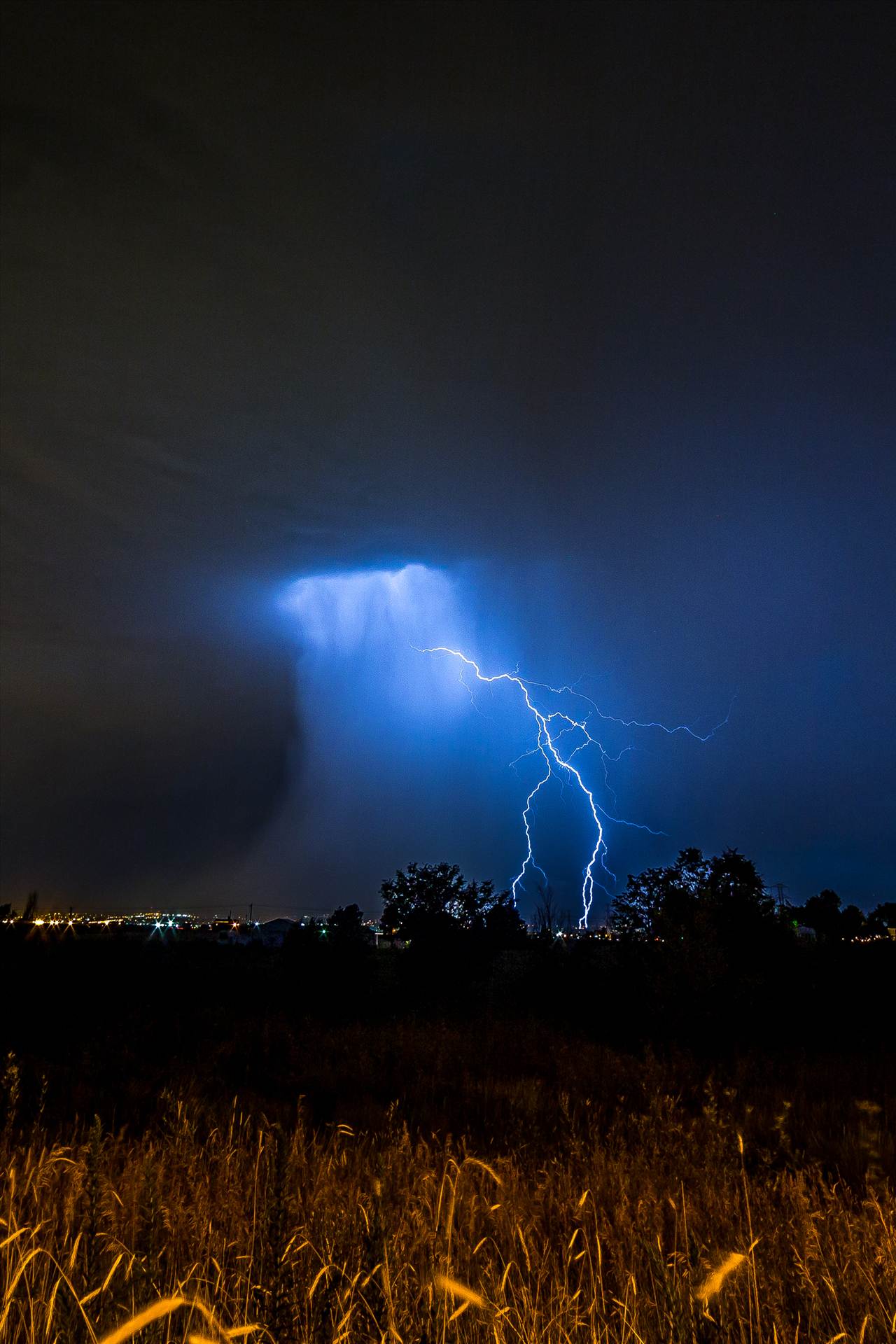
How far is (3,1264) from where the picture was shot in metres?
3.22

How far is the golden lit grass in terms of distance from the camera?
2.24 m

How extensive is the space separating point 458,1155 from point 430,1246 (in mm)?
2648

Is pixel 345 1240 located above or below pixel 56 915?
below

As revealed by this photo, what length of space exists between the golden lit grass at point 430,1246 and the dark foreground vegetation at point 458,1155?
26 mm

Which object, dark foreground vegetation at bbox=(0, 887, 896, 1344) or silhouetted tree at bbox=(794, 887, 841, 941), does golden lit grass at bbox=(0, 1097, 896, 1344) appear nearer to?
dark foreground vegetation at bbox=(0, 887, 896, 1344)

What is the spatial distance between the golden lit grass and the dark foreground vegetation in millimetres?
26

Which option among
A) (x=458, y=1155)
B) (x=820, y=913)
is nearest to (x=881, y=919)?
(x=820, y=913)

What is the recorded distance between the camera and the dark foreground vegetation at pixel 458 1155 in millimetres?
2592

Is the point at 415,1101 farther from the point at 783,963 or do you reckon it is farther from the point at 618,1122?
the point at 783,963

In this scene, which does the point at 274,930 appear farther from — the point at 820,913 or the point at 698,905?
the point at 698,905

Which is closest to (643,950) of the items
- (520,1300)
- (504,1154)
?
(504,1154)

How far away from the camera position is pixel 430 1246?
339 cm

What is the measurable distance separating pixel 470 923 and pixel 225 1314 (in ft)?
87.0

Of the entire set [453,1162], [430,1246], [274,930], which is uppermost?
[274,930]
